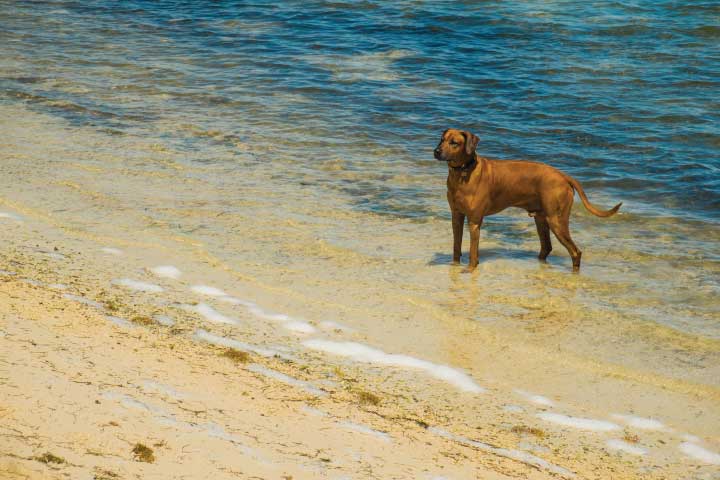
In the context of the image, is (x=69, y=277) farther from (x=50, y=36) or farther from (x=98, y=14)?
(x=98, y=14)

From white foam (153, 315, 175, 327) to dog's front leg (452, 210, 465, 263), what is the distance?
294cm

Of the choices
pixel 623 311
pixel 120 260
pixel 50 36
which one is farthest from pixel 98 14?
pixel 623 311

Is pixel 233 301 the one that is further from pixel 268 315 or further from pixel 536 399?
pixel 536 399

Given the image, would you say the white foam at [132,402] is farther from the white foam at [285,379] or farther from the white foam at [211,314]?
the white foam at [211,314]

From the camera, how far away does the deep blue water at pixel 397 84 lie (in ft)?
42.5

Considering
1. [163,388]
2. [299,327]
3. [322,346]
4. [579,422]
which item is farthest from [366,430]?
[299,327]

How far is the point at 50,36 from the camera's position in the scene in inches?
819

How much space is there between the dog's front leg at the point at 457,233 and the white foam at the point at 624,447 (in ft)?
11.3

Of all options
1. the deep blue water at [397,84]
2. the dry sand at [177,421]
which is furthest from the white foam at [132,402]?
the deep blue water at [397,84]

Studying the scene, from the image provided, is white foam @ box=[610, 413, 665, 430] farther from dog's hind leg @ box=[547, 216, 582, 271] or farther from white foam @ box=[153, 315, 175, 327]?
white foam @ box=[153, 315, 175, 327]

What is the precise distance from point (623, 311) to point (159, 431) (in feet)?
14.5

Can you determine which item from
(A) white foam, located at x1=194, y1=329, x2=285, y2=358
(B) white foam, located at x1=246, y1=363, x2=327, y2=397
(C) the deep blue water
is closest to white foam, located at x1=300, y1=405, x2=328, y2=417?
(B) white foam, located at x1=246, y1=363, x2=327, y2=397

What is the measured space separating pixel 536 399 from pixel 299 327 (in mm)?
1874

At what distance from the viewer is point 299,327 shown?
7.41 metres
